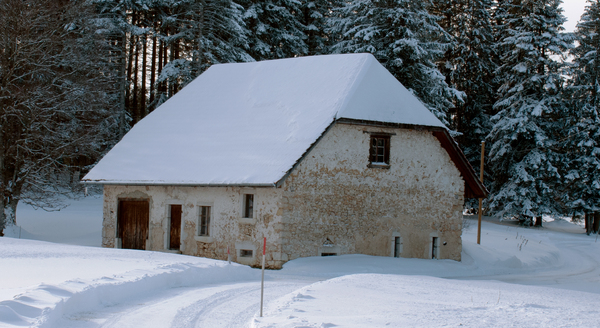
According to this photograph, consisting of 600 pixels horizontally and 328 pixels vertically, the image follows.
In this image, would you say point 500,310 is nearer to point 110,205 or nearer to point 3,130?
point 110,205

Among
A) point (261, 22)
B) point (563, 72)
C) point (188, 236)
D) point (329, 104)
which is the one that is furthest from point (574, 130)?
point (188, 236)

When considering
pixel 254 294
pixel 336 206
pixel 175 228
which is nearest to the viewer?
pixel 254 294

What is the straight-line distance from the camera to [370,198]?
1930 centimetres

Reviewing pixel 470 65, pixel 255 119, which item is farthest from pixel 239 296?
pixel 470 65

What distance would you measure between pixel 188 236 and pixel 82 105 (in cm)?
911

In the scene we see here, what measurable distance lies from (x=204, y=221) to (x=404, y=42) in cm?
1539

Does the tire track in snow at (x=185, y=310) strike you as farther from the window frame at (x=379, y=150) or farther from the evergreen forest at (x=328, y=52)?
the evergreen forest at (x=328, y=52)

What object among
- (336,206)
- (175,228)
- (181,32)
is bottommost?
(175,228)

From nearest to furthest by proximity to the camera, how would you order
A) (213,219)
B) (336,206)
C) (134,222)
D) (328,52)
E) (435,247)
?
(336,206)
(213,219)
(435,247)
(134,222)
(328,52)

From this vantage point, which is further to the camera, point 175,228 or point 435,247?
point 435,247

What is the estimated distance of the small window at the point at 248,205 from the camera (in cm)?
1855

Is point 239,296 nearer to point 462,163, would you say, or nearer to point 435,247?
point 435,247

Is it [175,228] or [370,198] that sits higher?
[370,198]

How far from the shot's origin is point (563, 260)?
25.5m
